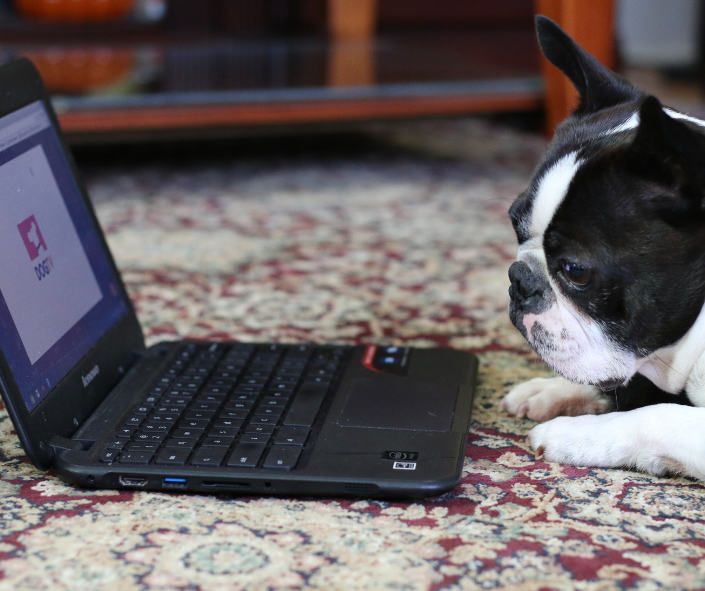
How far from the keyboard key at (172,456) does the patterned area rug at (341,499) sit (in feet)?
0.12

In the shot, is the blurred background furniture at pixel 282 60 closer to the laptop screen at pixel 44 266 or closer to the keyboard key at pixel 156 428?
the laptop screen at pixel 44 266

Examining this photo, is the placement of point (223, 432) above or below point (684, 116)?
below

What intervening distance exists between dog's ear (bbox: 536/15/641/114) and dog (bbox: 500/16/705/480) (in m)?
0.03

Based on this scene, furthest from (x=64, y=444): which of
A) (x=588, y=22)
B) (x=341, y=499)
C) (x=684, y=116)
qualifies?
(x=588, y=22)

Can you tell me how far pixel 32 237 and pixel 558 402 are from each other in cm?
62

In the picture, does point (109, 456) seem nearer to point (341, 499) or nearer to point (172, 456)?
point (172, 456)

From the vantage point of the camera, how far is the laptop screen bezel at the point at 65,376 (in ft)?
2.64

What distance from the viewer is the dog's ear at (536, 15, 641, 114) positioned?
1.02m

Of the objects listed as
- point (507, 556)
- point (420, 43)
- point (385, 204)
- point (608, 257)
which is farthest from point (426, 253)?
point (420, 43)

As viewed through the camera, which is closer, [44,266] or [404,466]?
[404,466]

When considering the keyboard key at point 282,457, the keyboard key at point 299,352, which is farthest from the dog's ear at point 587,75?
the keyboard key at point 282,457

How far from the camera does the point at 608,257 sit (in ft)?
2.81

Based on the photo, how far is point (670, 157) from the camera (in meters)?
0.81

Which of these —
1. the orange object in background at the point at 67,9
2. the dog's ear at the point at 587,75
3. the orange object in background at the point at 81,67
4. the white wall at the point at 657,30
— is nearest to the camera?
the dog's ear at the point at 587,75
